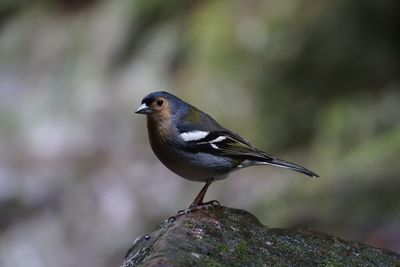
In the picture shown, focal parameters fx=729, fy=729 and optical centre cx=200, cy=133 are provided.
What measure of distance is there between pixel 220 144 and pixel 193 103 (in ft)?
27.6

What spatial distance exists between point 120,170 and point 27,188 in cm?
194

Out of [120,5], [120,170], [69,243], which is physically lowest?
[69,243]

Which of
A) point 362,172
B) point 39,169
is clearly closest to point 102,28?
point 39,169

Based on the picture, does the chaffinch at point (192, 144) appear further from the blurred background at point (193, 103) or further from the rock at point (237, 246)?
the blurred background at point (193, 103)

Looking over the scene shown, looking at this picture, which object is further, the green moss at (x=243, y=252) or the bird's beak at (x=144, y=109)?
the bird's beak at (x=144, y=109)

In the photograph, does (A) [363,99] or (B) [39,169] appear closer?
(A) [363,99]

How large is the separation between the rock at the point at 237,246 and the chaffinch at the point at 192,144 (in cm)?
91

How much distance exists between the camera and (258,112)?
47.8 feet

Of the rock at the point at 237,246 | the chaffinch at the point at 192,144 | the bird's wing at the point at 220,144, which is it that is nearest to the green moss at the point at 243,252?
the rock at the point at 237,246

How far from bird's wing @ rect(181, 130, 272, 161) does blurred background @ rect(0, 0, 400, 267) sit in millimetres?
4025

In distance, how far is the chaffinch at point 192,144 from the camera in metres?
6.30

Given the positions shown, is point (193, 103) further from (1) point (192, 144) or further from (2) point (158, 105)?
(1) point (192, 144)

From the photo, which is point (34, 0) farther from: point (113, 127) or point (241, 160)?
point (241, 160)

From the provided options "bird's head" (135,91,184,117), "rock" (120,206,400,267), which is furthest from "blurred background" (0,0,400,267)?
"rock" (120,206,400,267)
